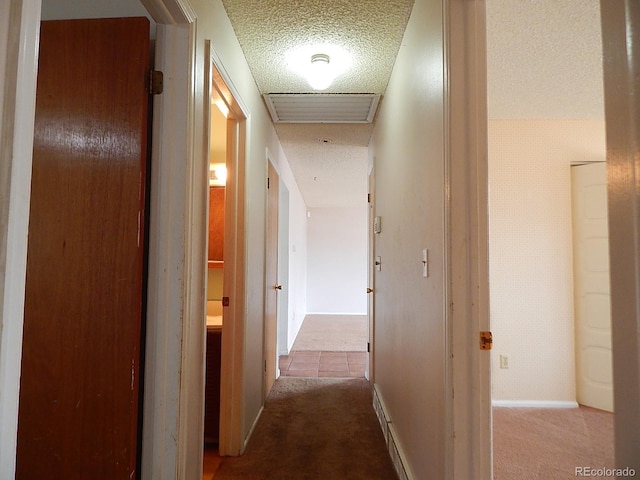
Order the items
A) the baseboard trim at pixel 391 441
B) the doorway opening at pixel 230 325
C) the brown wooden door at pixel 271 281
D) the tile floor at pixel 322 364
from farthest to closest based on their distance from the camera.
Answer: the tile floor at pixel 322 364, the brown wooden door at pixel 271 281, the doorway opening at pixel 230 325, the baseboard trim at pixel 391 441

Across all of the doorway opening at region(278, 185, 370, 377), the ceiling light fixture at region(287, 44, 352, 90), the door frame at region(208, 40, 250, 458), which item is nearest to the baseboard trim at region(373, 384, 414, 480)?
the door frame at region(208, 40, 250, 458)

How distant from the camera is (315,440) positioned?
2.23 metres

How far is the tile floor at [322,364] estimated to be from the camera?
3.59m

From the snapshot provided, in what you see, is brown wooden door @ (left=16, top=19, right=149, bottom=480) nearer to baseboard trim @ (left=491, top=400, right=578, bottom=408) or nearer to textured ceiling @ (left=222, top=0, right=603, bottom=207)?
textured ceiling @ (left=222, top=0, right=603, bottom=207)

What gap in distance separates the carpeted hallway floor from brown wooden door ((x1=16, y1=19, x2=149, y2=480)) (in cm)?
96

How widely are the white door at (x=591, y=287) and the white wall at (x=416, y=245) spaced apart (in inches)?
67.7

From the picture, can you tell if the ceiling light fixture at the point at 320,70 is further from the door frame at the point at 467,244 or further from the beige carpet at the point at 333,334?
the beige carpet at the point at 333,334

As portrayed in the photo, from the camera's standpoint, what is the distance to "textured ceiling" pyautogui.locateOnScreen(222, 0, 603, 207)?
1649 mm

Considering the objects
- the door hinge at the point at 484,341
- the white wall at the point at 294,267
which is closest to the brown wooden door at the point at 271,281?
the white wall at the point at 294,267

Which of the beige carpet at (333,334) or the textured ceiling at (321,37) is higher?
the textured ceiling at (321,37)

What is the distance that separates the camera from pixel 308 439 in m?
2.24

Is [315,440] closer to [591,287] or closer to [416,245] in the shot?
[416,245]

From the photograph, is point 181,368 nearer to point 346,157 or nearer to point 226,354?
point 226,354

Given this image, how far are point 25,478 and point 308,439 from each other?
60.3 inches
